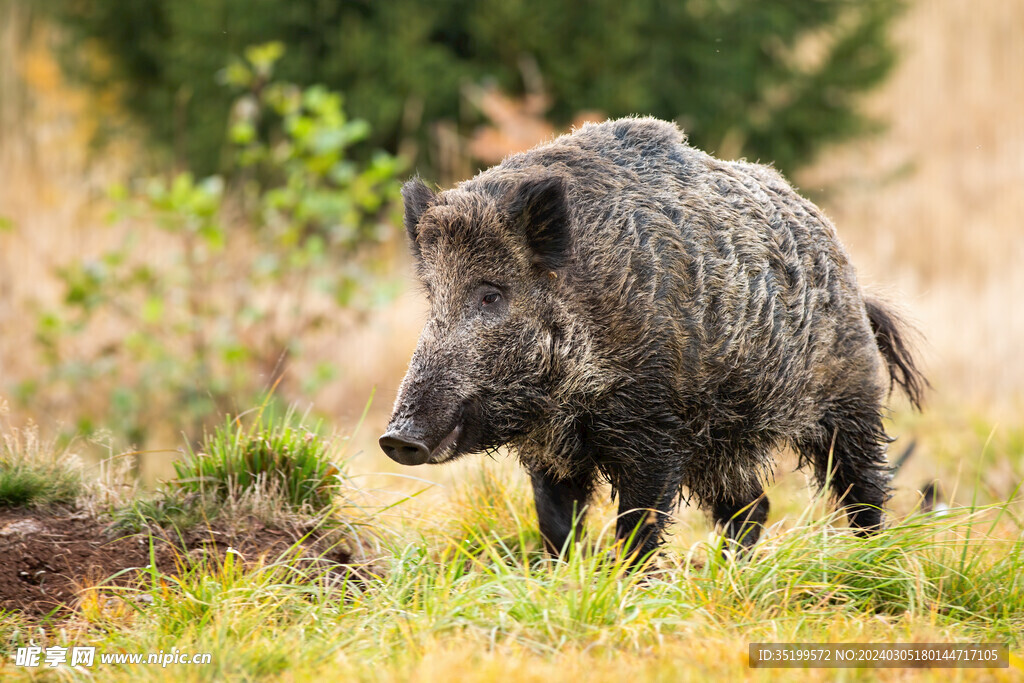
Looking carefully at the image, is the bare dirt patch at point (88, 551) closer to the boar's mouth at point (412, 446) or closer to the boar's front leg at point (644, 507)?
the boar's mouth at point (412, 446)

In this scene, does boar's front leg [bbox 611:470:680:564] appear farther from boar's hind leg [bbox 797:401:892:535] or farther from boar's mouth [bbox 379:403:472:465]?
boar's hind leg [bbox 797:401:892:535]

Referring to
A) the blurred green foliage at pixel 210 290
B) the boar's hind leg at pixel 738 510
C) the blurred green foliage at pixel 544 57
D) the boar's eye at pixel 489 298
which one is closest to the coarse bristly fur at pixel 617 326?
the boar's eye at pixel 489 298

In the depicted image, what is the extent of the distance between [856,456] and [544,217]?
5.95ft

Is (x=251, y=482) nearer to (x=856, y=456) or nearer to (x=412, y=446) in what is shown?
(x=412, y=446)

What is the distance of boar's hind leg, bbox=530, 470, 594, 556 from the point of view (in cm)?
371

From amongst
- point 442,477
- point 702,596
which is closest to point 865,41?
point 442,477

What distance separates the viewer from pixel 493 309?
3.48 metres

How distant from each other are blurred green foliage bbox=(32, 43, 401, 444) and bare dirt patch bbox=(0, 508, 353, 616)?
10.2 ft

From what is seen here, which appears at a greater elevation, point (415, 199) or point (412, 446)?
point (415, 199)

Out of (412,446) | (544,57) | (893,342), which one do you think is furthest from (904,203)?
(412,446)

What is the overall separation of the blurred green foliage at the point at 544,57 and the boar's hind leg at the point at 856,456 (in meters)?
7.11

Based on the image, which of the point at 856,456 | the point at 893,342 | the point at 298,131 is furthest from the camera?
the point at 298,131

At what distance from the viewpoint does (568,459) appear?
3594 millimetres

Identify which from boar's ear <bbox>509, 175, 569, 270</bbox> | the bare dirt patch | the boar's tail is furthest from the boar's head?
the boar's tail
